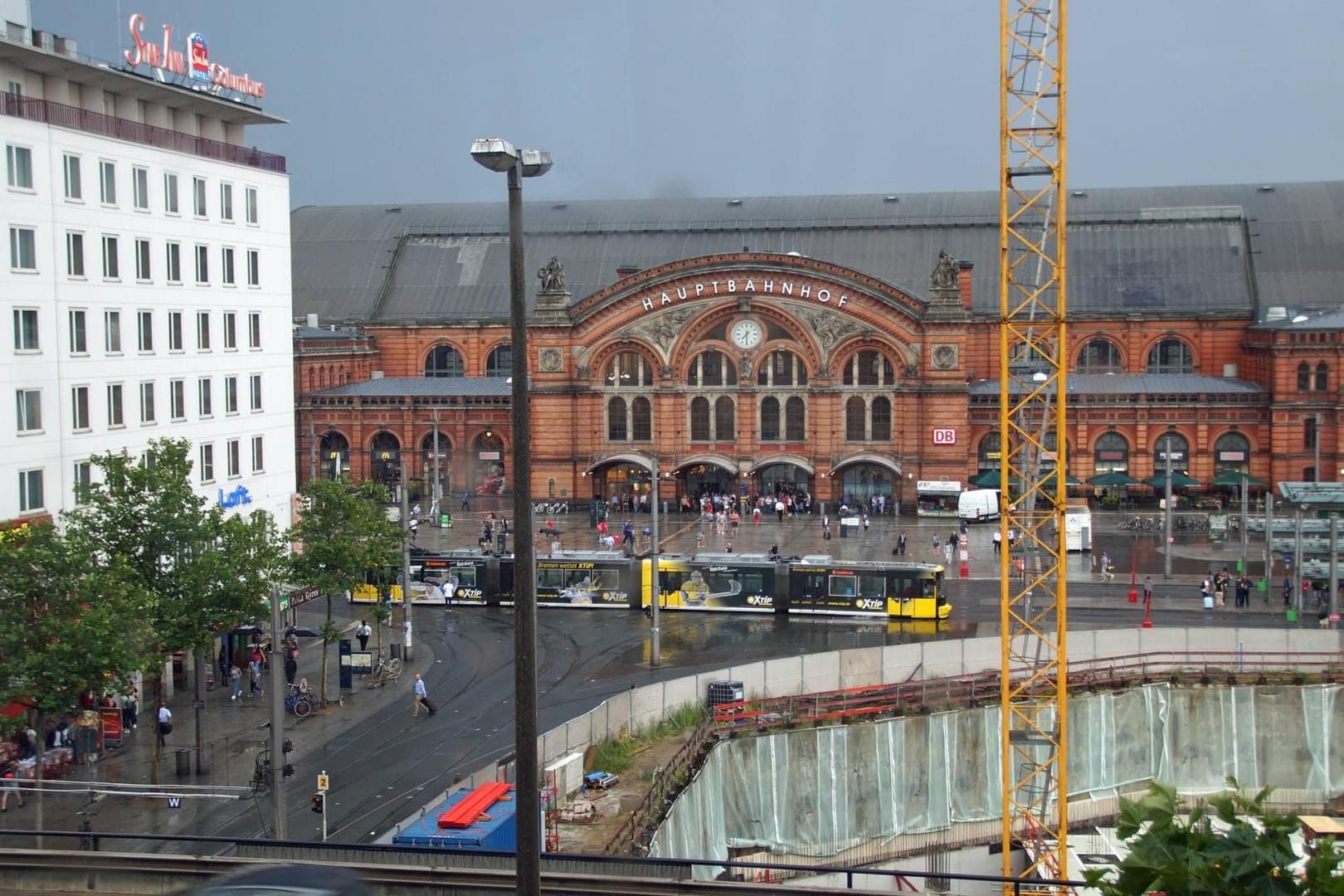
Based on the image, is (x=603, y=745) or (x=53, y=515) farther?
(x=53, y=515)

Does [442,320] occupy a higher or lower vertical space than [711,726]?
higher

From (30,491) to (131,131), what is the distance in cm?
1314

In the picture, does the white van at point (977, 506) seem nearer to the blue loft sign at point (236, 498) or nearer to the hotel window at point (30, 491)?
the blue loft sign at point (236, 498)

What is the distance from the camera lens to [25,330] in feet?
148

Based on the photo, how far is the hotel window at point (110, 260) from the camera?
48.4m

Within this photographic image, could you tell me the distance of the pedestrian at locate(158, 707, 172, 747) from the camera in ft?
130

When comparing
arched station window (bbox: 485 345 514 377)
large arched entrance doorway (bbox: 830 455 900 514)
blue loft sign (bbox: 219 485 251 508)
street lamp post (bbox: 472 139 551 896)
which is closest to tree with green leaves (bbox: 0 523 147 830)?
blue loft sign (bbox: 219 485 251 508)

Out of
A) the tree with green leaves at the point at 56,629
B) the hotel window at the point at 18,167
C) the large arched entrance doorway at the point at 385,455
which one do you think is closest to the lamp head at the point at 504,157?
the tree with green leaves at the point at 56,629

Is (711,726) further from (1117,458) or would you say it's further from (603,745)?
(1117,458)

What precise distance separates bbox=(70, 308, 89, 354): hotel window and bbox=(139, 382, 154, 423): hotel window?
123 inches

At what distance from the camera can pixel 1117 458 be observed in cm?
8656

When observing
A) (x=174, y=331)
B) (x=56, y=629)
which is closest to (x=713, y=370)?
(x=174, y=331)

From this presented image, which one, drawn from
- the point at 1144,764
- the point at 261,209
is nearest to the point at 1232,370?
the point at 1144,764

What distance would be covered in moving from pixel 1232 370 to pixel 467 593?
52.1m
